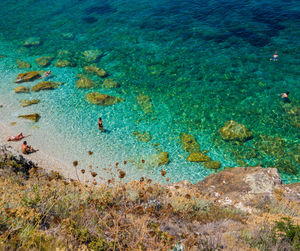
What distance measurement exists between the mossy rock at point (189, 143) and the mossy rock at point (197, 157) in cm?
40

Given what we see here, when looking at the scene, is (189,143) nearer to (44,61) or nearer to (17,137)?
(17,137)

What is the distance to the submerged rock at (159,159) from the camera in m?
14.3

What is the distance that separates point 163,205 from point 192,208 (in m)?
0.98

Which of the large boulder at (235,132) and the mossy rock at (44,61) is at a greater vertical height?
the mossy rock at (44,61)

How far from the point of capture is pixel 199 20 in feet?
96.8

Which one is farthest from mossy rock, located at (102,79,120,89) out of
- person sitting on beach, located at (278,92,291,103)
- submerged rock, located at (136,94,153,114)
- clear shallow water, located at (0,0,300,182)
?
person sitting on beach, located at (278,92,291,103)

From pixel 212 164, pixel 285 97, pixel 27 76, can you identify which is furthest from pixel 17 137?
pixel 285 97

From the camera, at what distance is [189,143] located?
15.6m

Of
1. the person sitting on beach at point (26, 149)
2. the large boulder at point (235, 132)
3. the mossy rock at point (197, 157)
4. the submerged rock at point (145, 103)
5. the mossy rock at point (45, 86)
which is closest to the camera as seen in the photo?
the mossy rock at point (197, 157)

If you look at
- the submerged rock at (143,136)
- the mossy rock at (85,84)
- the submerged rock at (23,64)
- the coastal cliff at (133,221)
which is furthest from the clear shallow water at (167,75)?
the coastal cliff at (133,221)

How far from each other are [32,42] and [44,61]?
5.63 meters

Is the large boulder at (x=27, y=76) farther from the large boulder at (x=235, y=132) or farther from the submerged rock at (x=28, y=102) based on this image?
the large boulder at (x=235, y=132)

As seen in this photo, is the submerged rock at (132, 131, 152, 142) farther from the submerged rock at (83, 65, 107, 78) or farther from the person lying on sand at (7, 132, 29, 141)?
the submerged rock at (83, 65, 107, 78)

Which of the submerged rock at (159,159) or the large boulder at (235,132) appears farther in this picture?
the large boulder at (235,132)
